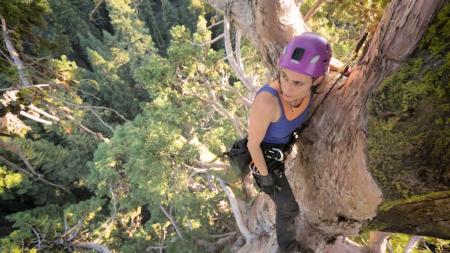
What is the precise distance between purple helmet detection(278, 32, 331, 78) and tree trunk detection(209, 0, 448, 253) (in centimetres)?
25

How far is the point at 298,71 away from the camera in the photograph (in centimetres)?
190

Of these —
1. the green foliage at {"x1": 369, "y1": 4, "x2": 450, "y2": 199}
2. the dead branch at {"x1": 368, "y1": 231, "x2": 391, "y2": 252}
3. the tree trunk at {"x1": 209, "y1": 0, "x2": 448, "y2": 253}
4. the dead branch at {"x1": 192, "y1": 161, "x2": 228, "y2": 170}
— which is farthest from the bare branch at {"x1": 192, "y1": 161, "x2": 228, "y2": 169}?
the green foliage at {"x1": 369, "y1": 4, "x2": 450, "y2": 199}

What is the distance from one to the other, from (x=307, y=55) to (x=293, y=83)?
0.61ft

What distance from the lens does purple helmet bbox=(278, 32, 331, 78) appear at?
188 cm

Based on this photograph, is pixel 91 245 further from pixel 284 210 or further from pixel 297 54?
pixel 297 54

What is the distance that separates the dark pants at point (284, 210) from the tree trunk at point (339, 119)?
0.09 m

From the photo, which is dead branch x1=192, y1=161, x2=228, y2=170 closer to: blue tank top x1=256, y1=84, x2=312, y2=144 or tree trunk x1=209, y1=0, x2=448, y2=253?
tree trunk x1=209, y1=0, x2=448, y2=253

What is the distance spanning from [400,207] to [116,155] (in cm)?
836

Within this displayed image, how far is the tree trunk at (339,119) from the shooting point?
1.60 metres

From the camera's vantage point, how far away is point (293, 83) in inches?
Result: 76.4

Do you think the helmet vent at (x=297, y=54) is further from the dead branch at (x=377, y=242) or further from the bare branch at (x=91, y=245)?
the bare branch at (x=91, y=245)

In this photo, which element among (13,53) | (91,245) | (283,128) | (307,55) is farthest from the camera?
(91,245)

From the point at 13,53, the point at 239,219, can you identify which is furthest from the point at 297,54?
the point at 239,219

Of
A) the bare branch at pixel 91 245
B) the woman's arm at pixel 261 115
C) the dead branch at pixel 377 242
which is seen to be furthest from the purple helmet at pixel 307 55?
the bare branch at pixel 91 245
